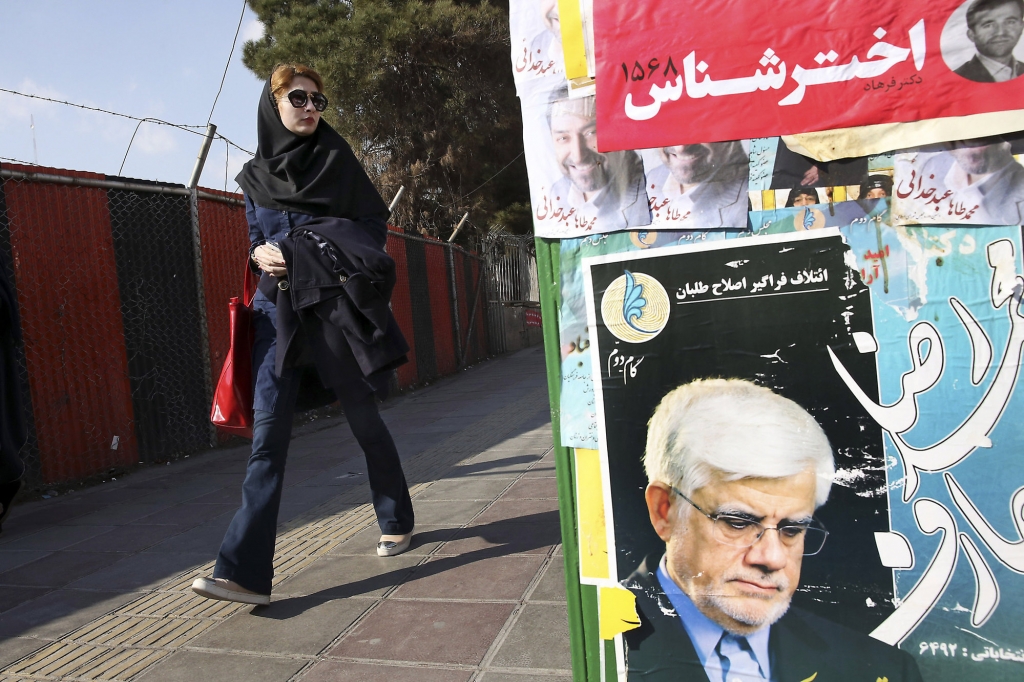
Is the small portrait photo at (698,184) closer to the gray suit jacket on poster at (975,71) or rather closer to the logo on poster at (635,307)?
the logo on poster at (635,307)

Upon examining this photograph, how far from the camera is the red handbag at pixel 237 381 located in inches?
122

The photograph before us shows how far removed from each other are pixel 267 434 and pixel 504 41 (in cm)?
1687

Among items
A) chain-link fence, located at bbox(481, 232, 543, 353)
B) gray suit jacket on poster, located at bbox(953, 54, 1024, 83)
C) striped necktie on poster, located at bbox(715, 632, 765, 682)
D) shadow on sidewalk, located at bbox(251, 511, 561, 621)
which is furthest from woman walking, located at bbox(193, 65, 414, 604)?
chain-link fence, located at bbox(481, 232, 543, 353)

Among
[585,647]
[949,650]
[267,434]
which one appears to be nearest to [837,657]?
[949,650]

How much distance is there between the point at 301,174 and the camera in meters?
Answer: 3.20

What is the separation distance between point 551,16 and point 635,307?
663mm

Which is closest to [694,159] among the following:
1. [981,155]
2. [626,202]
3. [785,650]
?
Answer: [626,202]

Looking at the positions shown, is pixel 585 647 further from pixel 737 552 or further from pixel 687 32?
pixel 687 32

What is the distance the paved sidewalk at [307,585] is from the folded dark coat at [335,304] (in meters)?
0.89

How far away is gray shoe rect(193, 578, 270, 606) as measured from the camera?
277 cm

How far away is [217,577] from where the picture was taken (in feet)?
9.29

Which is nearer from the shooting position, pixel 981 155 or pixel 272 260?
pixel 981 155

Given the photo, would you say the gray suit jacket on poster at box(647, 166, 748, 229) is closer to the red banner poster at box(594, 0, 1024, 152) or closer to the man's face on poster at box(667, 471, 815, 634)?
the red banner poster at box(594, 0, 1024, 152)

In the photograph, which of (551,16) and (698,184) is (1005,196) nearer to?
(698,184)
